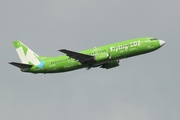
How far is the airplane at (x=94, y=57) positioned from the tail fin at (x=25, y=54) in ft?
3.23

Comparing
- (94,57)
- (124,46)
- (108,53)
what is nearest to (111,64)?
(94,57)

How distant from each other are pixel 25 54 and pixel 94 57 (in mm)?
18248

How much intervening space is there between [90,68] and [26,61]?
15242 mm

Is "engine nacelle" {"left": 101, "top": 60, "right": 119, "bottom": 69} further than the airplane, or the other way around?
"engine nacelle" {"left": 101, "top": 60, "right": 119, "bottom": 69}

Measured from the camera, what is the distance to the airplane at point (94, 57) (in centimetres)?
8125

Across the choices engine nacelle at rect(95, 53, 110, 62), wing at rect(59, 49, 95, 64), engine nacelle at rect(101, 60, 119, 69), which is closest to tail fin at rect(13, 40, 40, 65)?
wing at rect(59, 49, 95, 64)

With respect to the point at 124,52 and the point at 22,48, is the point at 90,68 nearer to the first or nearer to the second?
the point at 124,52

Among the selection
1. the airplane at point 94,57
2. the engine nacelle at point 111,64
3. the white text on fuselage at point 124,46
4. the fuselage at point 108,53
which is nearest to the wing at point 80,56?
the airplane at point 94,57

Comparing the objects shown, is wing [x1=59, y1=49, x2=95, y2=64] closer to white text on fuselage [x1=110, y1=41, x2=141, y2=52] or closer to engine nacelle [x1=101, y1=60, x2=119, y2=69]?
white text on fuselage [x1=110, y1=41, x2=141, y2=52]

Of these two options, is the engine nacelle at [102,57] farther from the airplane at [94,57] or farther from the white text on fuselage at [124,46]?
the white text on fuselage at [124,46]

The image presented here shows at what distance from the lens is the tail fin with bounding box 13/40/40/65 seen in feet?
296

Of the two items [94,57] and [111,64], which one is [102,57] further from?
[111,64]

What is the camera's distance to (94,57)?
8238 centimetres

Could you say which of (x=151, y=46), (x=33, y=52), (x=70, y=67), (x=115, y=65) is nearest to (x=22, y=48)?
(x=33, y=52)
